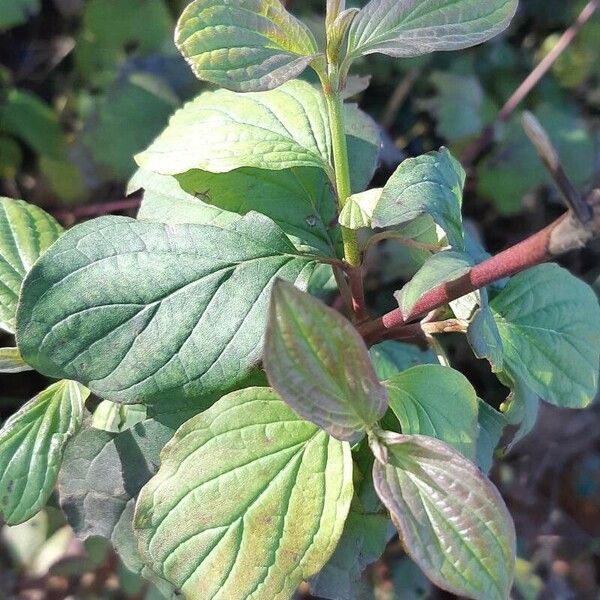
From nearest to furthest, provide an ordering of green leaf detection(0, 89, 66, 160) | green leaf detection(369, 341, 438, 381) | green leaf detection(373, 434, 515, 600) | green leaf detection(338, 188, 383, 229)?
green leaf detection(373, 434, 515, 600) < green leaf detection(338, 188, 383, 229) < green leaf detection(369, 341, 438, 381) < green leaf detection(0, 89, 66, 160)

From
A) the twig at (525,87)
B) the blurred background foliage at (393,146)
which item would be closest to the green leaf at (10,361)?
the blurred background foliage at (393,146)

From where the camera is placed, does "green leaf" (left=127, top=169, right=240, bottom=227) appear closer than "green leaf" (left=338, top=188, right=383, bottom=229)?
No

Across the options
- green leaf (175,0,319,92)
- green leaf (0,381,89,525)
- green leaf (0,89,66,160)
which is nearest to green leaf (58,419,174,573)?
green leaf (0,381,89,525)

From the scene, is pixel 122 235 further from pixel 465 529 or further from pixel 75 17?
pixel 75 17

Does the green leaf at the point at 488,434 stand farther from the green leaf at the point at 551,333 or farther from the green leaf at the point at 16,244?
the green leaf at the point at 16,244

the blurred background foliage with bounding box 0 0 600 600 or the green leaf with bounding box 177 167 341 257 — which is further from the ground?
the green leaf with bounding box 177 167 341 257

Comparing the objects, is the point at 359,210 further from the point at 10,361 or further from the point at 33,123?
the point at 33,123

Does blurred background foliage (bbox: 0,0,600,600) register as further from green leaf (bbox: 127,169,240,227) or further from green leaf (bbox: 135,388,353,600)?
green leaf (bbox: 135,388,353,600)
